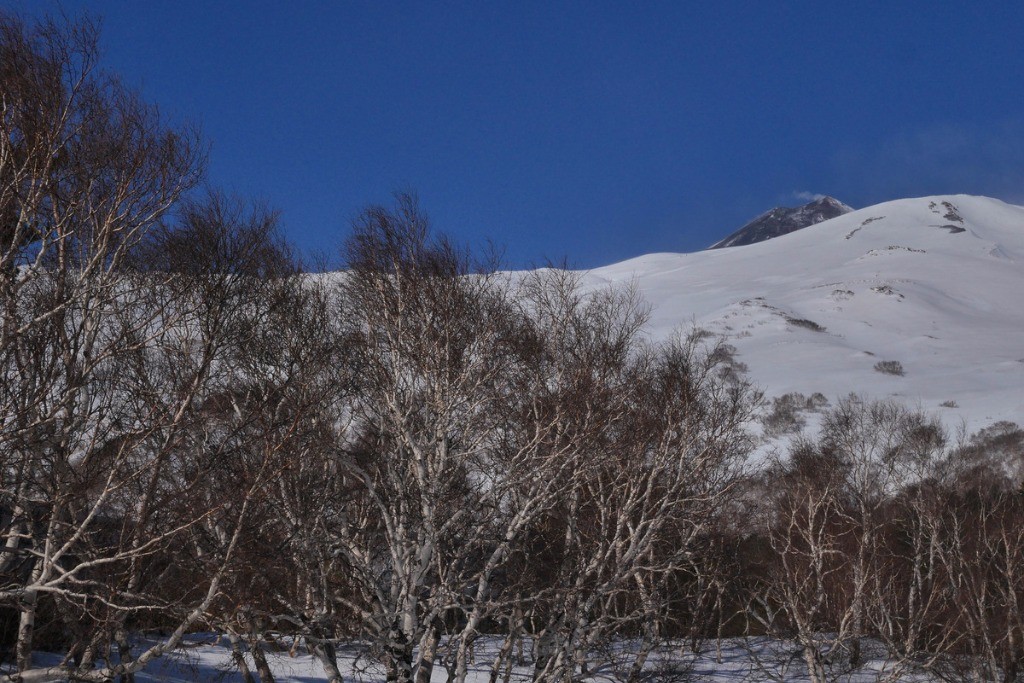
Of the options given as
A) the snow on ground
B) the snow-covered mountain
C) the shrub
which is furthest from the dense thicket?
the shrub

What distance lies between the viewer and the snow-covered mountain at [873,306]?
6550 cm

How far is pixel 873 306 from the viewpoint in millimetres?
97188

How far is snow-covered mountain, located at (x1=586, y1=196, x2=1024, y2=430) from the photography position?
65.5 metres

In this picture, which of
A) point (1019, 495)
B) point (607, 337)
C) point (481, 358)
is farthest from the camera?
point (1019, 495)

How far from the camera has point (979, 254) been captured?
13825cm

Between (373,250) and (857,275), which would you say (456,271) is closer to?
(373,250)

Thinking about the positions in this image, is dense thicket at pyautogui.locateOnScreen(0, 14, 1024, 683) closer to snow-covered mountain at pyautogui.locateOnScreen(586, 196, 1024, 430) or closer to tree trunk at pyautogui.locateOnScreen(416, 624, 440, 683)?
tree trunk at pyautogui.locateOnScreen(416, 624, 440, 683)

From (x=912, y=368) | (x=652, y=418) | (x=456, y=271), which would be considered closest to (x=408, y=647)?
(x=456, y=271)

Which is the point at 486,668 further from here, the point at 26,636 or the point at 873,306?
the point at 873,306

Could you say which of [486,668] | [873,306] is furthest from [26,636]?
[873,306]

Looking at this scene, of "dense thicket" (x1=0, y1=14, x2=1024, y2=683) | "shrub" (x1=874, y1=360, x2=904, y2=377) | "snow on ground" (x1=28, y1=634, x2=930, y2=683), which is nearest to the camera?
"dense thicket" (x1=0, y1=14, x2=1024, y2=683)

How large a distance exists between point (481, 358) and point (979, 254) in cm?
14825

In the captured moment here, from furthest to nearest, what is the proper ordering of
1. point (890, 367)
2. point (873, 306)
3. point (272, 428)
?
point (873, 306) < point (890, 367) < point (272, 428)

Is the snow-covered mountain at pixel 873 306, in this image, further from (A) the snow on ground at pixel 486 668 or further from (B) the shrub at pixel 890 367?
(A) the snow on ground at pixel 486 668
